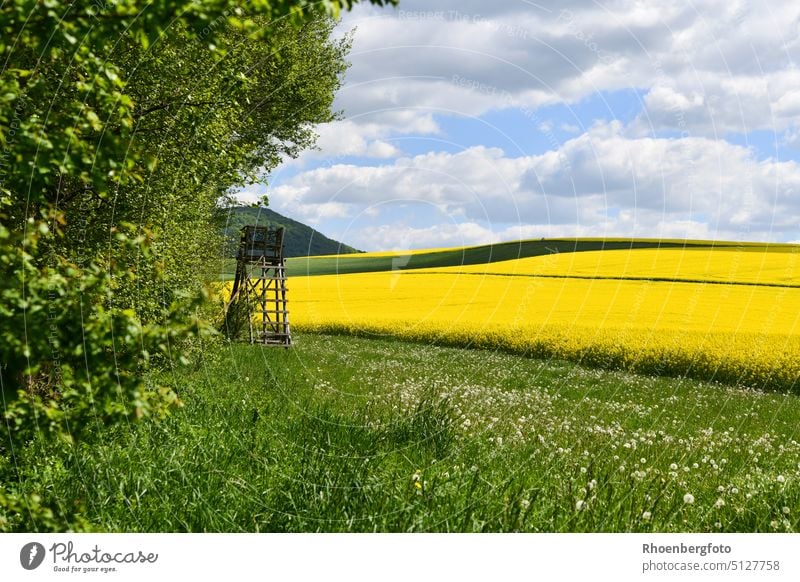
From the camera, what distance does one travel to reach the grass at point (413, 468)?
6137 mm

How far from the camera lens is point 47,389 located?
942 cm

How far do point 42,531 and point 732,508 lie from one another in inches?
243

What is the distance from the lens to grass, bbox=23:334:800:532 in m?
6.14

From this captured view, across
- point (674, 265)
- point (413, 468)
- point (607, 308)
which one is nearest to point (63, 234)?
point (413, 468)

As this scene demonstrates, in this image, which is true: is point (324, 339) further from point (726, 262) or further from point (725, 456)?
point (726, 262)

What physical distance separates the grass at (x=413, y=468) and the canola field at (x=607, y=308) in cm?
356

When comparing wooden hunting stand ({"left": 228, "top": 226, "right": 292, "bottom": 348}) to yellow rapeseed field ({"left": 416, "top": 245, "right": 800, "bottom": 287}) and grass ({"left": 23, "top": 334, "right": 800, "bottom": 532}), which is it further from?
yellow rapeseed field ({"left": 416, "top": 245, "right": 800, "bottom": 287})
